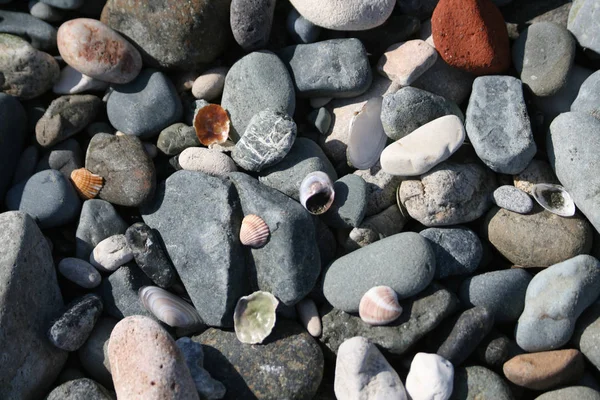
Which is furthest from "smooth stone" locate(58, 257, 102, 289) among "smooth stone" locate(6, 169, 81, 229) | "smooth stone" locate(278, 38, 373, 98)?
"smooth stone" locate(278, 38, 373, 98)

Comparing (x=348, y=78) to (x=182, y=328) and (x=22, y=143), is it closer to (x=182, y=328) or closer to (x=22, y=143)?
(x=182, y=328)

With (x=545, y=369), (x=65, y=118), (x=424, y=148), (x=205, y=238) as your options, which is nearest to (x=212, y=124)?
(x=205, y=238)

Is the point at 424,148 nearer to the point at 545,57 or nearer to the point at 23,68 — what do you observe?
the point at 545,57

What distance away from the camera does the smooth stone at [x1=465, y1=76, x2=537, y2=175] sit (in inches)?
138

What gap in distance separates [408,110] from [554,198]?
1.04 m

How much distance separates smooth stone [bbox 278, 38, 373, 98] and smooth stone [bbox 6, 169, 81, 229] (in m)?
1.58

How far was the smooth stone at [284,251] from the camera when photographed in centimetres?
338

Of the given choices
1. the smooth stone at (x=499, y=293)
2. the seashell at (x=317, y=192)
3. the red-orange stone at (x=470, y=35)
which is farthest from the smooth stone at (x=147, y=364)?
the red-orange stone at (x=470, y=35)

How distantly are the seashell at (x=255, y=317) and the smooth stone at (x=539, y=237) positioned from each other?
1.42 meters

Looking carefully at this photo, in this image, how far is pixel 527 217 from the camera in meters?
3.54

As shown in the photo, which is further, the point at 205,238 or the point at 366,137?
the point at 366,137

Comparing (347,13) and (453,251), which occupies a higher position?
(347,13)

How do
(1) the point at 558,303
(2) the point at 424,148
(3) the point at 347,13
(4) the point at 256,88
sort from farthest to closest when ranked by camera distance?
1. (4) the point at 256,88
2. (3) the point at 347,13
3. (2) the point at 424,148
4. (1) the point at 558,303

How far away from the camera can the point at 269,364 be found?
330 cm
